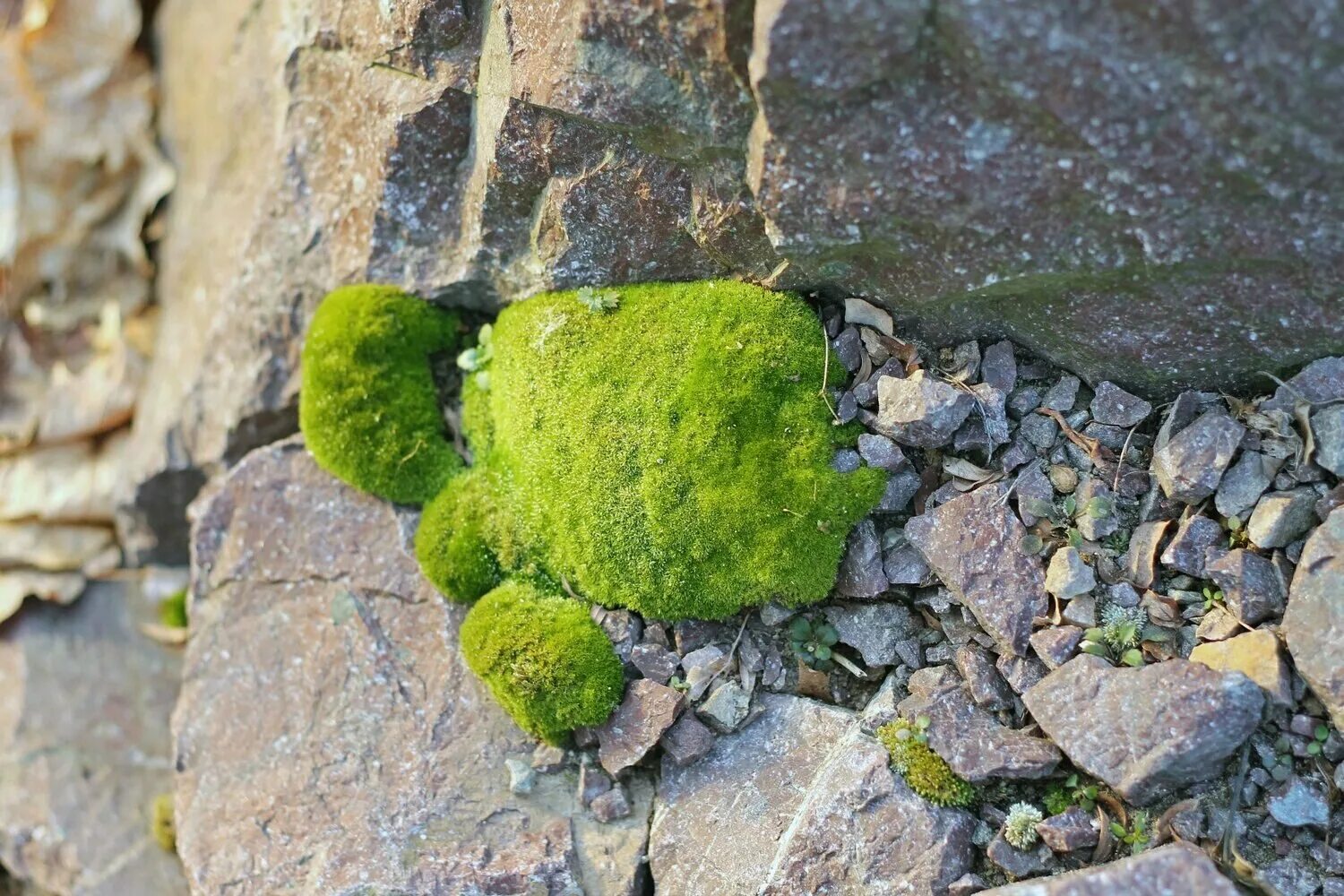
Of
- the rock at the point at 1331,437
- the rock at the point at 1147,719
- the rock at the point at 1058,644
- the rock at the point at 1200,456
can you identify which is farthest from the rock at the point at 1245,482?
the rock at the point at 1058,644

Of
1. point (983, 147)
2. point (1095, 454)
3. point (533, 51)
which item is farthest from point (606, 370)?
point (1095, 454)

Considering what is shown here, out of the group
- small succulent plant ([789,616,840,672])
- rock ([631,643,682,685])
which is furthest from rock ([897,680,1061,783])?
rock ([631,643,682,685])

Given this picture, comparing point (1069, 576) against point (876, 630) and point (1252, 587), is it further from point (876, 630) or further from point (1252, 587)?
point (876, 630)

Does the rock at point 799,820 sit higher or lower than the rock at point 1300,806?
lower

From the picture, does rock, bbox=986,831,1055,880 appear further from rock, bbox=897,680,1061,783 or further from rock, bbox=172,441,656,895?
rock, bbox=172,441,656,895

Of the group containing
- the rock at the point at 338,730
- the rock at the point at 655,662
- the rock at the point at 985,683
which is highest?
the rock at the point at 985,683

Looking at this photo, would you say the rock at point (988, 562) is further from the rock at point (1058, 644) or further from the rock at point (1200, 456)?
the rock at point (1200, 456)
